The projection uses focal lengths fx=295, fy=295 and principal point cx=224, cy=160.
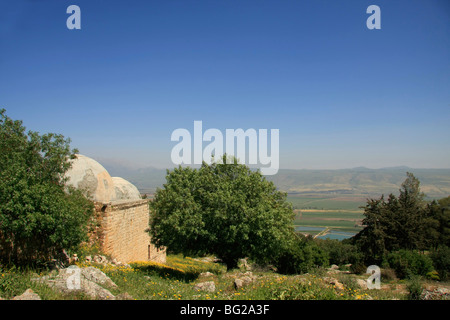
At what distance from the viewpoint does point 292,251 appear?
21.8 metres

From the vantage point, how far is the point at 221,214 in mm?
12289

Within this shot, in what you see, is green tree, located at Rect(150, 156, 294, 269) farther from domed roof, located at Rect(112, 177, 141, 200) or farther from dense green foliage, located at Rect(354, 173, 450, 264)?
dense green foliage, located at Rect(354, 173, 450, 264)

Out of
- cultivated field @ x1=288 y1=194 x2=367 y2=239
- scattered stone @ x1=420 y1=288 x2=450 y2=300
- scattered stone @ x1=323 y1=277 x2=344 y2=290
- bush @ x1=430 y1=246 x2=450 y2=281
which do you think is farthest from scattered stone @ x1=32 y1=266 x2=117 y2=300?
cultivated field @ x1=288 y1=194 x2=367 y2=239

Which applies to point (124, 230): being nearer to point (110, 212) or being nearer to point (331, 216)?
point (110, 212)

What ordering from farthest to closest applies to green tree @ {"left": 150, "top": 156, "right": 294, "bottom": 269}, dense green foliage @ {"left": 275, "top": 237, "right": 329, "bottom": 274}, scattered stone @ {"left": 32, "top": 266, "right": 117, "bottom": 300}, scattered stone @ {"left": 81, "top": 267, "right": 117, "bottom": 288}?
dense green foliage @ {"left": 275, "top": 237, "right": 329, "bottom": 274}
green tree @ {"left": 150, "top": 156, "right": 294, "bottom": 269}
scattered stone @ {"left": 81, "top": 267, "right": 117, "bottom": 288}
scattered stone @ {"left": 32, "top": 266, "right": 117, "bottom": 300}

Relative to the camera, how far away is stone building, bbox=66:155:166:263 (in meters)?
13.2

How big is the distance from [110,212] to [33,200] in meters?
4.31

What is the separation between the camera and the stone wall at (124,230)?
43.5 feet

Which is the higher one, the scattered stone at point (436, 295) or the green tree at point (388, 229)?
the scattered stone at point (436, 295)

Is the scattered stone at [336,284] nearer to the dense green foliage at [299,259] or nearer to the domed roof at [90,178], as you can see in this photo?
the domed roof at [90,178]

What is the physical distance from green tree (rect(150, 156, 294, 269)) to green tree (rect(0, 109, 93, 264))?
12.5 feet

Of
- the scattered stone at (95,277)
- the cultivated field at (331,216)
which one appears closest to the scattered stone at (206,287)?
the scattered stone at (95,277)

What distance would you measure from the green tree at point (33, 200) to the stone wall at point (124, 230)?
6.84ft
